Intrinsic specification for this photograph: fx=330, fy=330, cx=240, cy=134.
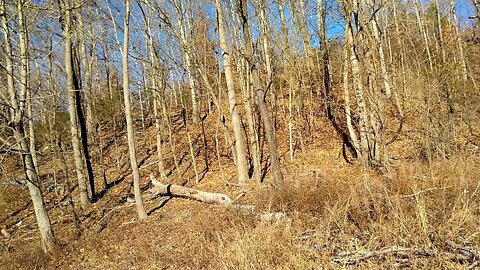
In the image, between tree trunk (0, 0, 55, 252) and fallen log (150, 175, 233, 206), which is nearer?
tree trunk (0, 0, 55, 252)

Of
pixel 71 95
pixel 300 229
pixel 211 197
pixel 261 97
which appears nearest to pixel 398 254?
pixel 300 229

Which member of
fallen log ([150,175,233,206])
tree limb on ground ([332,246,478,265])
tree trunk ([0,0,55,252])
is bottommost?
fallen log ([150,175,233,206])

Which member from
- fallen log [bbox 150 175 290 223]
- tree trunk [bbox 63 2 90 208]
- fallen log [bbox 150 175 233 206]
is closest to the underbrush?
fallen log [bbox 150 175 290 223]

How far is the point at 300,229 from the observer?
17.6 feet

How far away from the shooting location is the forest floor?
402 cm

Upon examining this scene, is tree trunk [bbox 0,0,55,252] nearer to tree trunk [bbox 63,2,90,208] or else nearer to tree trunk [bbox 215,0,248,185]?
tree trunk [bbox 63,2,90,208]

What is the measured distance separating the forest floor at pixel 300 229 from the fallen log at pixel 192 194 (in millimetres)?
239

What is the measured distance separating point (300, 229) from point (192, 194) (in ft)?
20.0

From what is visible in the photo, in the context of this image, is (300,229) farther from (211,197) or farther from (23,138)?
(23,138)

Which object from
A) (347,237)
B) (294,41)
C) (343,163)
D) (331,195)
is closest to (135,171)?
(331,195)

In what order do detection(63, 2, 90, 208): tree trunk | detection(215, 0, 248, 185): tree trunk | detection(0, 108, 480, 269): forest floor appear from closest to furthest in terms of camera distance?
1. detection(0, 108, 480, 269): forest floor
2. detection(215, 0, 248, 185): tree trunk
3. detection(63, 2, 90, 208): tree trunk

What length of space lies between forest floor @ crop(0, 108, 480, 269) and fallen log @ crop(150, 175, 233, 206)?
0.78 feet

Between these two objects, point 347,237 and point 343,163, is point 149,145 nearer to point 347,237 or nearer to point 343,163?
point 343,163

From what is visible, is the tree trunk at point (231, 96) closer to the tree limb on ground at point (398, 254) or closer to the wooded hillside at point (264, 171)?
the wooded hillside at point (264, 171)
